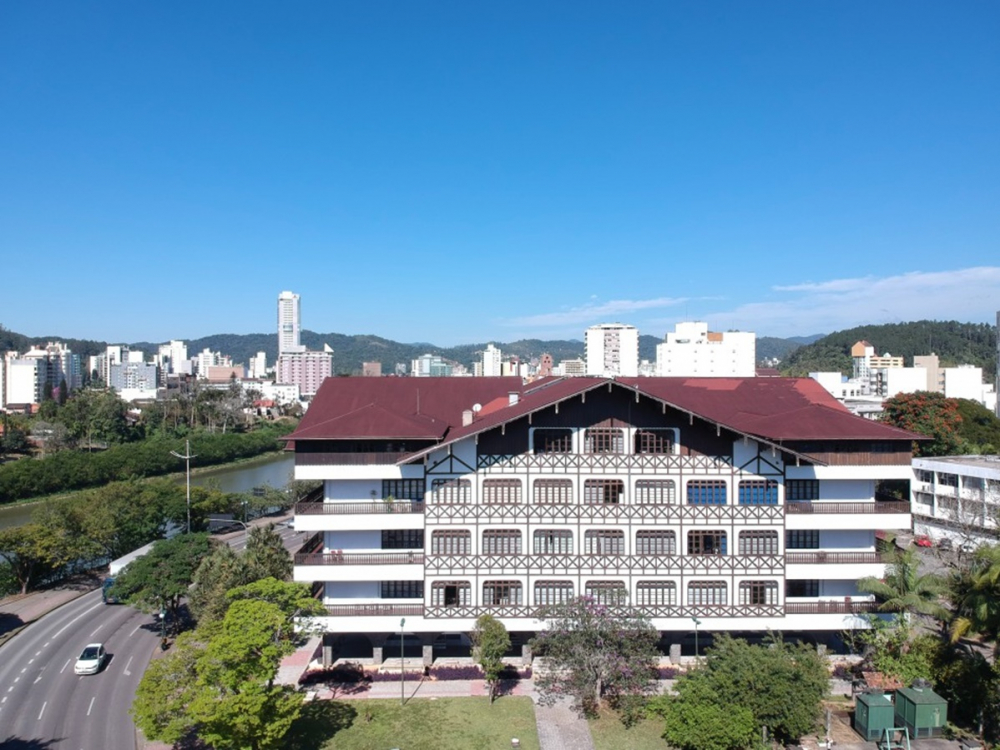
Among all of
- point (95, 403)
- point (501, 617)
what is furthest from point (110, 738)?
point (95, 403)

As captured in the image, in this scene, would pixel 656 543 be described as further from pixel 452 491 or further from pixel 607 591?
pixel 452 491

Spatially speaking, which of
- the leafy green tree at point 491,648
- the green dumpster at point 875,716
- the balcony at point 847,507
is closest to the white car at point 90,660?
the leafy green tree at point 491,648

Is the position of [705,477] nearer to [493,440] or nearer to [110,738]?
[493,440]

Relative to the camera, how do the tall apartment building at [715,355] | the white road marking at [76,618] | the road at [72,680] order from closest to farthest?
the road at [72,680] → the white road marking at [76,618] → the tall apartment building at [715,355]

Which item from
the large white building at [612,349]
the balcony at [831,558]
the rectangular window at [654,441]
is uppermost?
the large white building at [612,349]

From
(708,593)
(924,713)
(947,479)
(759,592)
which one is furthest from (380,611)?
(947,479)

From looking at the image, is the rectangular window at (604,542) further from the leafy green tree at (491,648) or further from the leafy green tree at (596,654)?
the leafy green tree at (491,648)

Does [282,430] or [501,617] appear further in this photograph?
[282,430]
